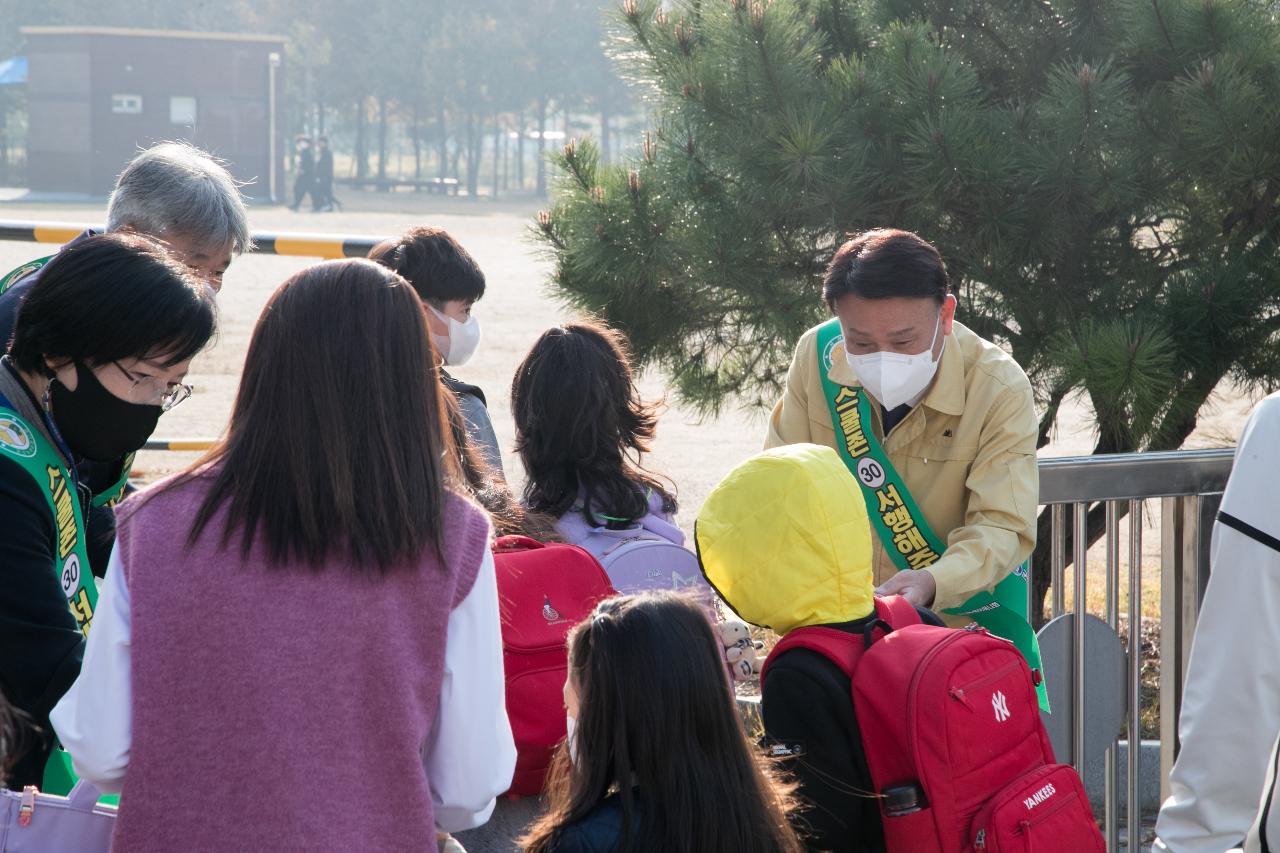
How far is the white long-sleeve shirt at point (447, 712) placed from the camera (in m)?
1.53

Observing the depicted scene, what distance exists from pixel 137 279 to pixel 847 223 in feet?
8.48

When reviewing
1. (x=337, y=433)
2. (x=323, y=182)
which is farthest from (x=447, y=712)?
(x=323, y=182)

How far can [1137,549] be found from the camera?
3480mm

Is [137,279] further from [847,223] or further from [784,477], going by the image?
[847,223]

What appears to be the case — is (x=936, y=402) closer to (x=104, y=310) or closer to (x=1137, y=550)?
(x=1137, y=550)

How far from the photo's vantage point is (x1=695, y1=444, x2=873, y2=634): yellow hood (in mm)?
1937

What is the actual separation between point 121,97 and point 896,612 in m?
40.7

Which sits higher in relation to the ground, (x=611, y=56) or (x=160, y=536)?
(x=611, y=56)

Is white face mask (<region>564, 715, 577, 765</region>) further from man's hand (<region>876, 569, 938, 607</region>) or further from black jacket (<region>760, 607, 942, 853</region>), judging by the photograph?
man's hand (<region>876, 569, 938, 607</region>)

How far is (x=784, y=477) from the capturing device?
6.42 ft

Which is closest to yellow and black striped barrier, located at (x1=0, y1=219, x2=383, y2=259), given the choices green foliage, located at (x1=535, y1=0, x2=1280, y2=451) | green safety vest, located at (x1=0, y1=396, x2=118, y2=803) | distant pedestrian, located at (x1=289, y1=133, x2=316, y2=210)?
green foliage, located at (x1=535, y1=0, x2=1280, y2=451)

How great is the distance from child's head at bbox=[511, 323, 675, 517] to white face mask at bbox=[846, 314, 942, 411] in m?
0.50

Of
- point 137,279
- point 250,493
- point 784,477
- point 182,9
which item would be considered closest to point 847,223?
point 784,477

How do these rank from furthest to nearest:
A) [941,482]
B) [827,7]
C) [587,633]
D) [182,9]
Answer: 1. [182,9]
2. [827,7]
3. [941,482]
4. [587,633]
